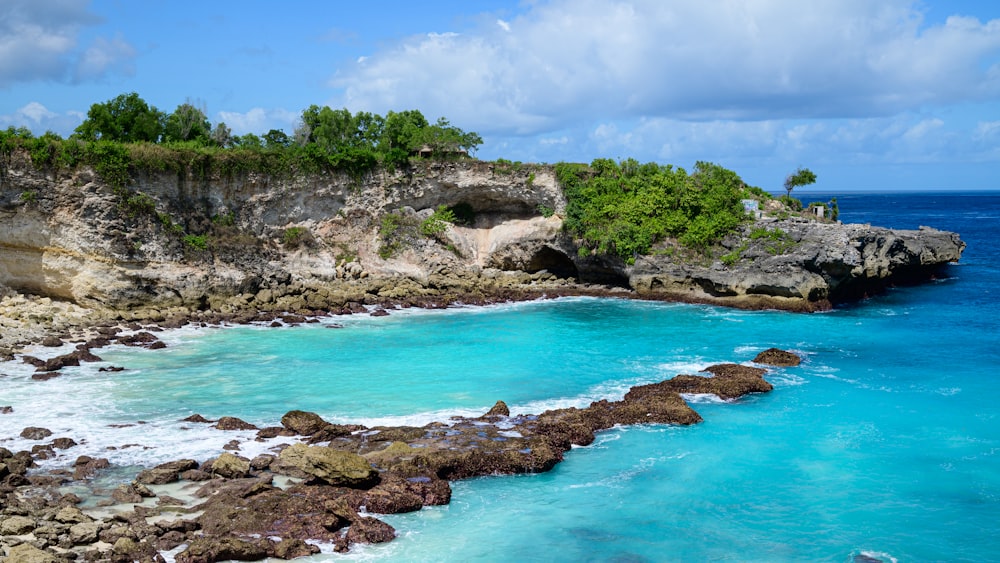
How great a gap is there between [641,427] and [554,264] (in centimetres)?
2617

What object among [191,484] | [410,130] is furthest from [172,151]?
[191,484]

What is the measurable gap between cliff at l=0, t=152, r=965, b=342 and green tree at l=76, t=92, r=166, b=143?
3.50m

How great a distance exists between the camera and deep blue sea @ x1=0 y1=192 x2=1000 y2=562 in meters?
14.5

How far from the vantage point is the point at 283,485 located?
1595cm

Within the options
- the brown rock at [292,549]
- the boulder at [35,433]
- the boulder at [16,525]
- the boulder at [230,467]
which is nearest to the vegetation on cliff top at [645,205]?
the boulder at [230,467]

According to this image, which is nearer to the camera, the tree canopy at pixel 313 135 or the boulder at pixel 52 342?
the boulder at pixel 52 342

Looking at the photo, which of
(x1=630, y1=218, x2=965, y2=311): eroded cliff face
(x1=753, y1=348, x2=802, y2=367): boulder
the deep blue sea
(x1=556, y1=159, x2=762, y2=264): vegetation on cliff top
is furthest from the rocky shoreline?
(x1=556, y1=159, x2=762, y2=264): vegetation on cliff top

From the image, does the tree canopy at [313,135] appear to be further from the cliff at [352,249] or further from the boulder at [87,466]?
the boulder at [87,466]

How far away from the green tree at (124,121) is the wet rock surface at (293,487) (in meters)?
23.0

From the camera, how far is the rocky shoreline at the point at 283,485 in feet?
42.9

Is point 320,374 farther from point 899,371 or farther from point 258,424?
point 899,371

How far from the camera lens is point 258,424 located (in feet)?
64.8

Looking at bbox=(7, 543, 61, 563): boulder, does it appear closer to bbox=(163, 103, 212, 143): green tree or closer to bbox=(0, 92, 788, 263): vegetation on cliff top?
bbox=(0, 92, 788, 263): vegetation on cliff top

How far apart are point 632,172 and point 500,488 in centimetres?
3204
